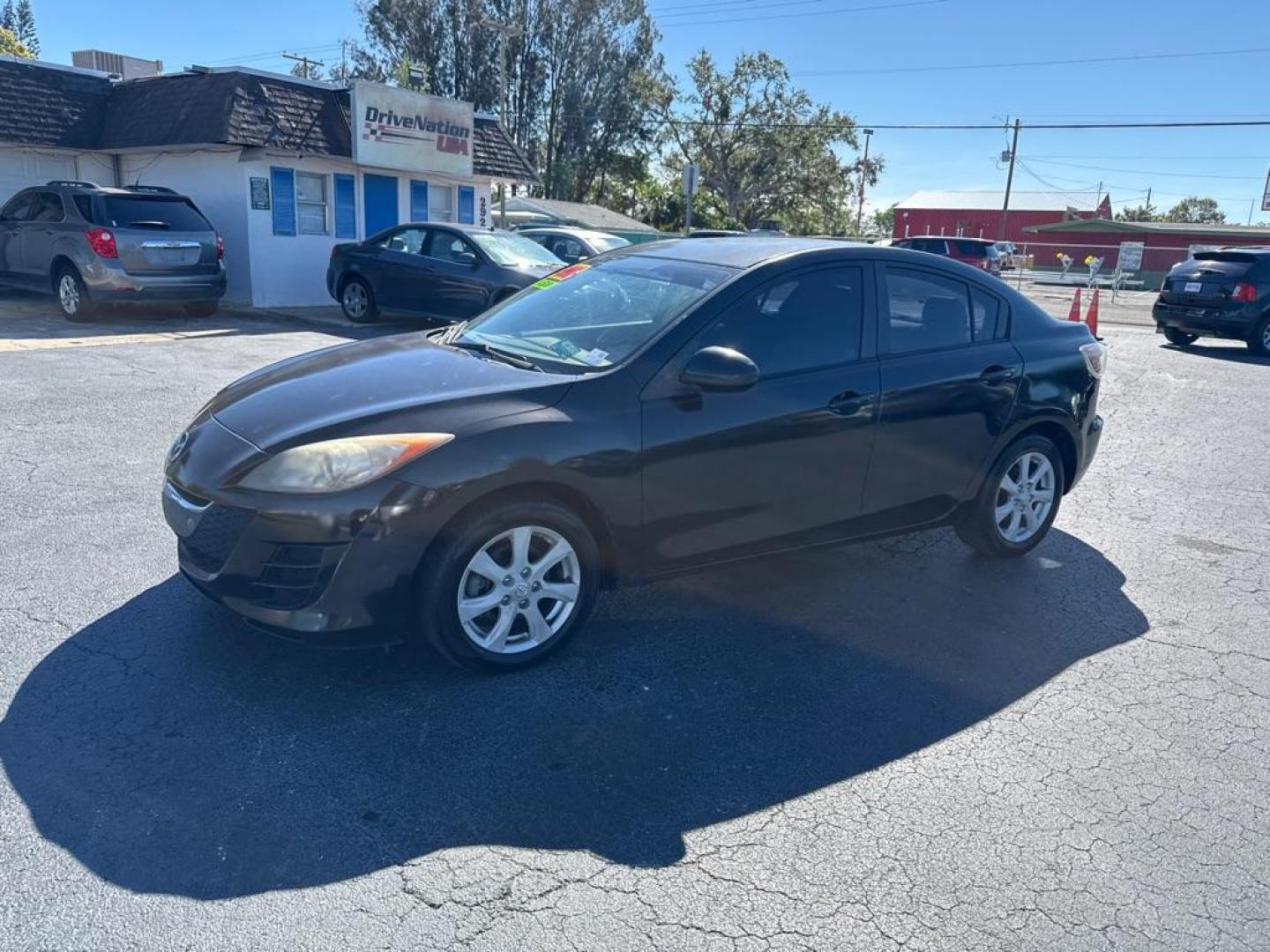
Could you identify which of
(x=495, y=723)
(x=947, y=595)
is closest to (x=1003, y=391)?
(x=947, y=595)

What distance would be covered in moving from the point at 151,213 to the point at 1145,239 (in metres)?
56.4

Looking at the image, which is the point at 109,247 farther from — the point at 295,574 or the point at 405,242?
the point at 295,574

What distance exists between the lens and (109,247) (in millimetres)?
11695

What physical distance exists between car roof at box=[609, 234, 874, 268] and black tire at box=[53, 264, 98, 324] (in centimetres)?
978

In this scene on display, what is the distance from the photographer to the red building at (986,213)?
63188 mm

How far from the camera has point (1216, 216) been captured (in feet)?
325

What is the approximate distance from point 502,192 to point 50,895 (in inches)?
962

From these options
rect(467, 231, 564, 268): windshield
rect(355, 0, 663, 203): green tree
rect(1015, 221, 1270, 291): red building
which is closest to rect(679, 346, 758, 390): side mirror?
rect(467, 231, 564, 268): windshield

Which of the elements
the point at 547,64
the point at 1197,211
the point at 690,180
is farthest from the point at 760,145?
the point at 1197,211

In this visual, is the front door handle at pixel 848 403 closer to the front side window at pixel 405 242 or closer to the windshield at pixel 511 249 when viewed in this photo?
the windshield at pixel 511 249

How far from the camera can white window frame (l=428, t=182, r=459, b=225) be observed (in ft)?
60.1

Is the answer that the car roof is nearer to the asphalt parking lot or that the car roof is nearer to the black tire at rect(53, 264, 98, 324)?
the asphalt parking lot

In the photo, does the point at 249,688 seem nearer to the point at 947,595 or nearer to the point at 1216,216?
the point at 947,595

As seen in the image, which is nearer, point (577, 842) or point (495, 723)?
point (577, 842)
